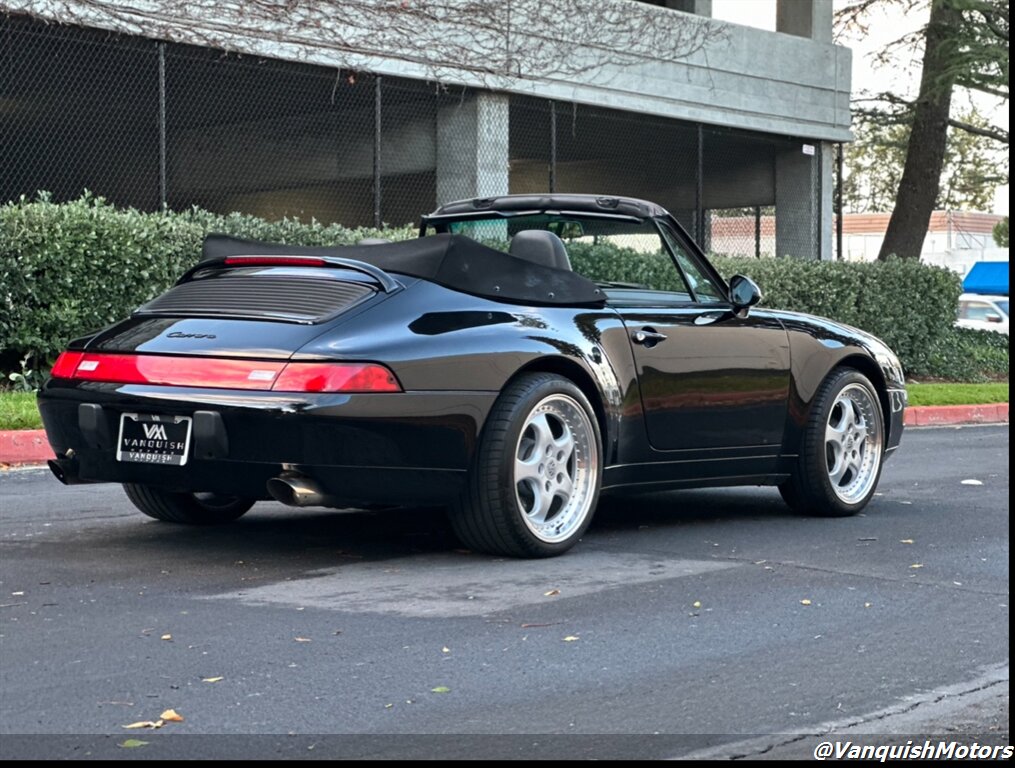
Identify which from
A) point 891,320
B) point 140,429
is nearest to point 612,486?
point 140,429

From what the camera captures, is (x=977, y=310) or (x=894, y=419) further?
(x=977, y=310)

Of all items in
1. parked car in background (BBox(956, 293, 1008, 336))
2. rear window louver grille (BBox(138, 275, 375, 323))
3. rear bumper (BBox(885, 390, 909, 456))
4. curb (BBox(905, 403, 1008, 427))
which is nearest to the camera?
rear window louver grille (BBox(138, 275, 375, 323))

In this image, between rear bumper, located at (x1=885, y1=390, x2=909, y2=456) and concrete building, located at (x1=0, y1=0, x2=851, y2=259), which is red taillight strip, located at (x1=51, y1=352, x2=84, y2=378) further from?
concrete building, located at (x1=0, y1=0, x2=851, y2=259)

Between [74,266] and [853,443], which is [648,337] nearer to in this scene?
[853,443]

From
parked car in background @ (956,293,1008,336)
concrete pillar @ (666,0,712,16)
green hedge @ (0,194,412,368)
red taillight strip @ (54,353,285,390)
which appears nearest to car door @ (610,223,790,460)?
red taillight strip @ (54,353,285,390)

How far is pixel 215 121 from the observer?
22109 millimetres

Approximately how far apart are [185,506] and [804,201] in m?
20.2

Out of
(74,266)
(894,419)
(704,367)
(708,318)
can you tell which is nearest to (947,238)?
(74,266)

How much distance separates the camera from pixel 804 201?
85.9 feet

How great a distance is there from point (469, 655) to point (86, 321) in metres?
9.21

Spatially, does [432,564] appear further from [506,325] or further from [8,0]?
[8,0]

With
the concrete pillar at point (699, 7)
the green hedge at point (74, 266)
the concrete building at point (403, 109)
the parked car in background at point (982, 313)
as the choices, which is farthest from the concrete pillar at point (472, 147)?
the parked car in background at point (982, 313)

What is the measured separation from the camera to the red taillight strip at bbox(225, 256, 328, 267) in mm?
6602

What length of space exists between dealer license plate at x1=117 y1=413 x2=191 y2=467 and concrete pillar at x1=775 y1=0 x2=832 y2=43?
21028mm
